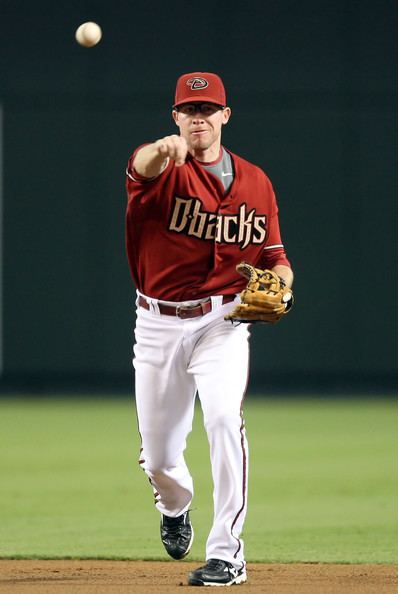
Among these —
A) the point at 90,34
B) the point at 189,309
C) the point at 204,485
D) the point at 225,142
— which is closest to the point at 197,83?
the point at 189,309

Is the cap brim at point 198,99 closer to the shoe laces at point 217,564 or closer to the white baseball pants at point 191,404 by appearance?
the white baseball pants at point 191,404

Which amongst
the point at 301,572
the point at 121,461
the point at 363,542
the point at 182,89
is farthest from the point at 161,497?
the point at 121,461

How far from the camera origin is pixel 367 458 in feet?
32.1

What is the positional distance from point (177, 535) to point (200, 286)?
3.82 feet

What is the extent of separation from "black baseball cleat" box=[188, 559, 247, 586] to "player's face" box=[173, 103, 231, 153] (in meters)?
1.63

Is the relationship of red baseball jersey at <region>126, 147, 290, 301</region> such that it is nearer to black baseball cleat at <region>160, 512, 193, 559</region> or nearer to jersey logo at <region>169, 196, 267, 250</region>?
jersey logo at <region>169, 196, 267, 250</region>

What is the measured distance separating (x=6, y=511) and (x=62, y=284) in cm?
735

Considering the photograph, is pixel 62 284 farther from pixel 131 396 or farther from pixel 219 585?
pixel 219 585

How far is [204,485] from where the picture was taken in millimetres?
8477

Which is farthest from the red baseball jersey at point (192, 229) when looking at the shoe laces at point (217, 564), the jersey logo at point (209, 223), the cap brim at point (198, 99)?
the shoe laces at point (217, 564)

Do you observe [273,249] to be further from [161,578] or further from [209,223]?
[161,578]

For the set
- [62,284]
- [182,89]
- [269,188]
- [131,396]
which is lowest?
[131,396]

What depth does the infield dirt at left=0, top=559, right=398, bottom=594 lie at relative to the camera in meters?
4.95

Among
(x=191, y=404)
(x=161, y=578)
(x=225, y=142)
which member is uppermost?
(x=225, y=142)
